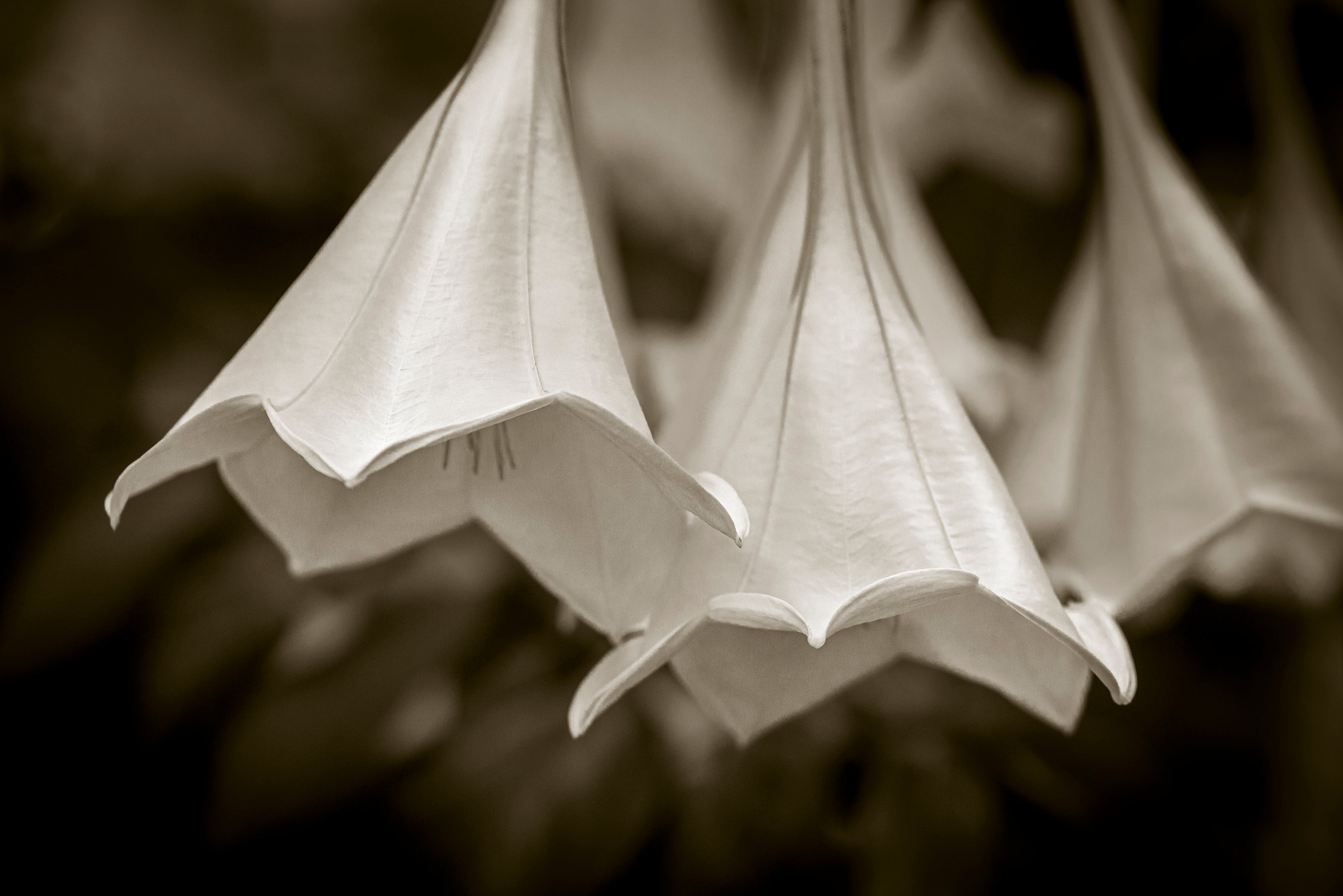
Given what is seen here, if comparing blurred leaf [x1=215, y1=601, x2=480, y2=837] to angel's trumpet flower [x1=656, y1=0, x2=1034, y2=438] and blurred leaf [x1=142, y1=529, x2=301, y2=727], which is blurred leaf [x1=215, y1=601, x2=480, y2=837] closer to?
blurred leaf [x1=142, y1=529, x2=301, y2=727]

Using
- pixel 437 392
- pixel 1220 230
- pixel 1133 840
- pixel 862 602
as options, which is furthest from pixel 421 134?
pixel 1133 840

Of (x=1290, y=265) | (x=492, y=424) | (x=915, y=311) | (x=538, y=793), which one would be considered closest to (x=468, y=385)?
(x=492, y=424)

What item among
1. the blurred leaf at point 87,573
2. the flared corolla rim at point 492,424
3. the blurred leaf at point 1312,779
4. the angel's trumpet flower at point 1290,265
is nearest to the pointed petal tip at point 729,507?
the flared corolla rim at point 492,424

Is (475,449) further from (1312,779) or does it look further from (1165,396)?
(1312,779)

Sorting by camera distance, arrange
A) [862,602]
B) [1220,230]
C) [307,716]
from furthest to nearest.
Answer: [307,716]
[1220,230]
[862,602]

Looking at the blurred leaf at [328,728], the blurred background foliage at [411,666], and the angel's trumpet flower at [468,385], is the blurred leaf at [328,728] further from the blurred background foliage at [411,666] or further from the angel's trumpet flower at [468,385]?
the angel's trumpet flower at [468,385]

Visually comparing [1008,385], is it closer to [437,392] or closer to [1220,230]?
[1220,230]
